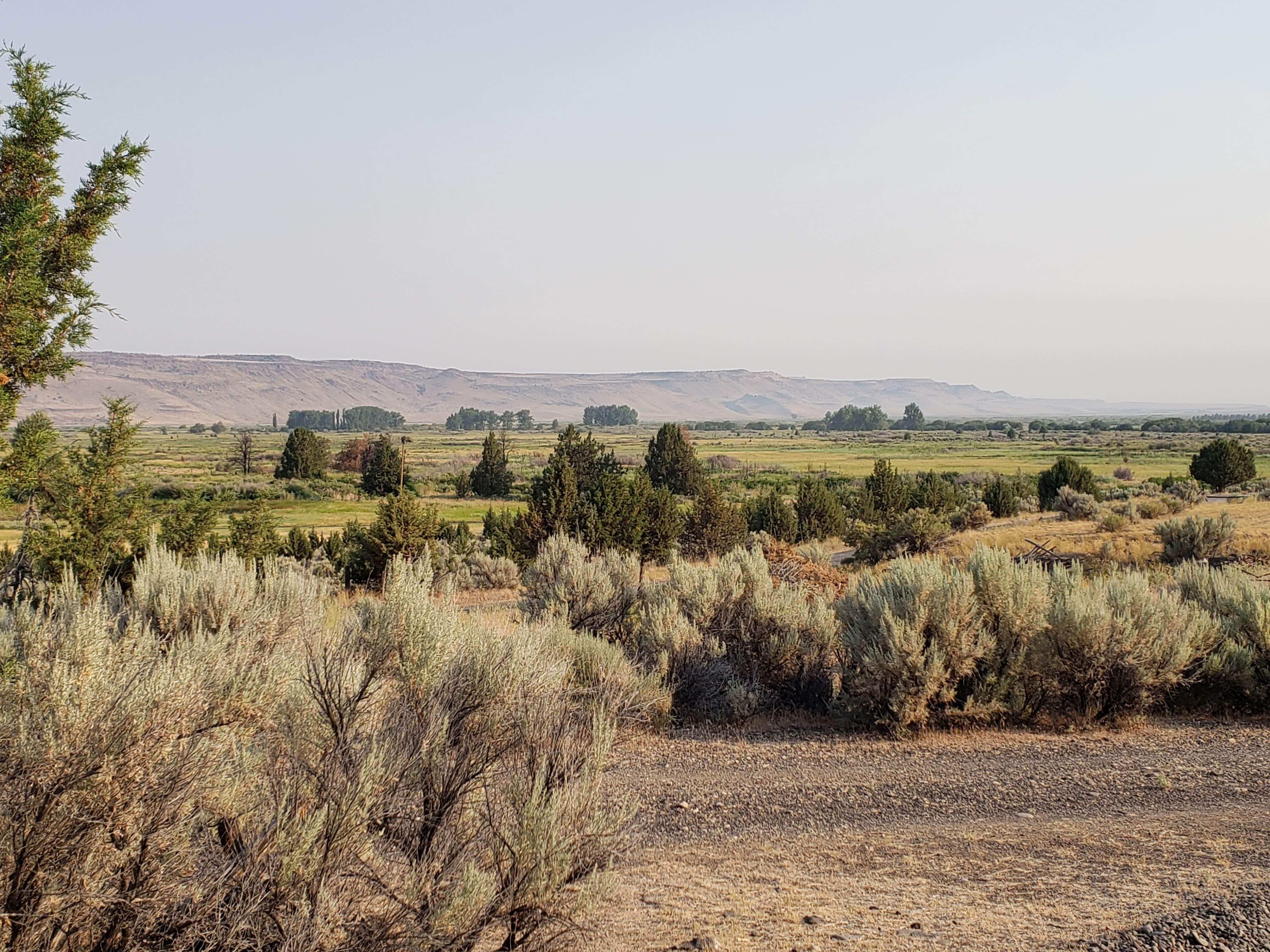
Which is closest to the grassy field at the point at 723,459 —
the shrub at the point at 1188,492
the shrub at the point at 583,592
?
the shrub at the point at 583,592

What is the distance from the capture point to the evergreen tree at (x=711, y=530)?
26484 millimetres

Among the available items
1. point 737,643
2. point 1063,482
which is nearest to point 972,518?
point 1063,482

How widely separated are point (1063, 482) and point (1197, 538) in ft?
58.2

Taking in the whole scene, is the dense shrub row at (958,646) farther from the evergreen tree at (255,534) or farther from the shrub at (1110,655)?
the evergreen tree at (255,534)

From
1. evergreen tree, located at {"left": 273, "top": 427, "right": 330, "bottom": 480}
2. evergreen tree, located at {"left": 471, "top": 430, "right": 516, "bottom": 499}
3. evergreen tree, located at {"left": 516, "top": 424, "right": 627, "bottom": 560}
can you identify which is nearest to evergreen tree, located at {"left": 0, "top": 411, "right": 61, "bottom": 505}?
evergreen tree, located at {"left": 516, "top": 424, "right": 627, "bottom": 560}

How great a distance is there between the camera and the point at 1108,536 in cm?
2394

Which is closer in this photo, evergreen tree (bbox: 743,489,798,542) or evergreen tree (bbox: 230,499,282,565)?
evergreen tree (bbox: 230,499,282,565)

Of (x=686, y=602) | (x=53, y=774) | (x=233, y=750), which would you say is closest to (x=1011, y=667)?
(x=686, y=602)

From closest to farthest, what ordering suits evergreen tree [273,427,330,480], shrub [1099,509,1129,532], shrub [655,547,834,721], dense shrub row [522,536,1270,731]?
dense shrub row [522,536,1270,731], shrub [655,547,834,721], shrub [1099,509,1129,532], evergreen tree [273,427,330,480]

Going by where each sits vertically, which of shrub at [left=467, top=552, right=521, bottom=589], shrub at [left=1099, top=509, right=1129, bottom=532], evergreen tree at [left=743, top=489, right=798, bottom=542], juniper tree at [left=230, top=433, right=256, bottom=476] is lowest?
juniper tree at [left=230, top=433, right=256, bottom=476]

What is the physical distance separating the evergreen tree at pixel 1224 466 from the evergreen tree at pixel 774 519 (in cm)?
2089

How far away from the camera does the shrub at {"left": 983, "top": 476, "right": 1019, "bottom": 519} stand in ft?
118

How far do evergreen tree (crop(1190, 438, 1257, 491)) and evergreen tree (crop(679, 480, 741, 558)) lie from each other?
25890 millimetres

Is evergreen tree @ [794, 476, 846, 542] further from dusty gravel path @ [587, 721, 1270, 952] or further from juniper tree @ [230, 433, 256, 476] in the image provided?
juniper tree @ [230, 433, 256, 476]
